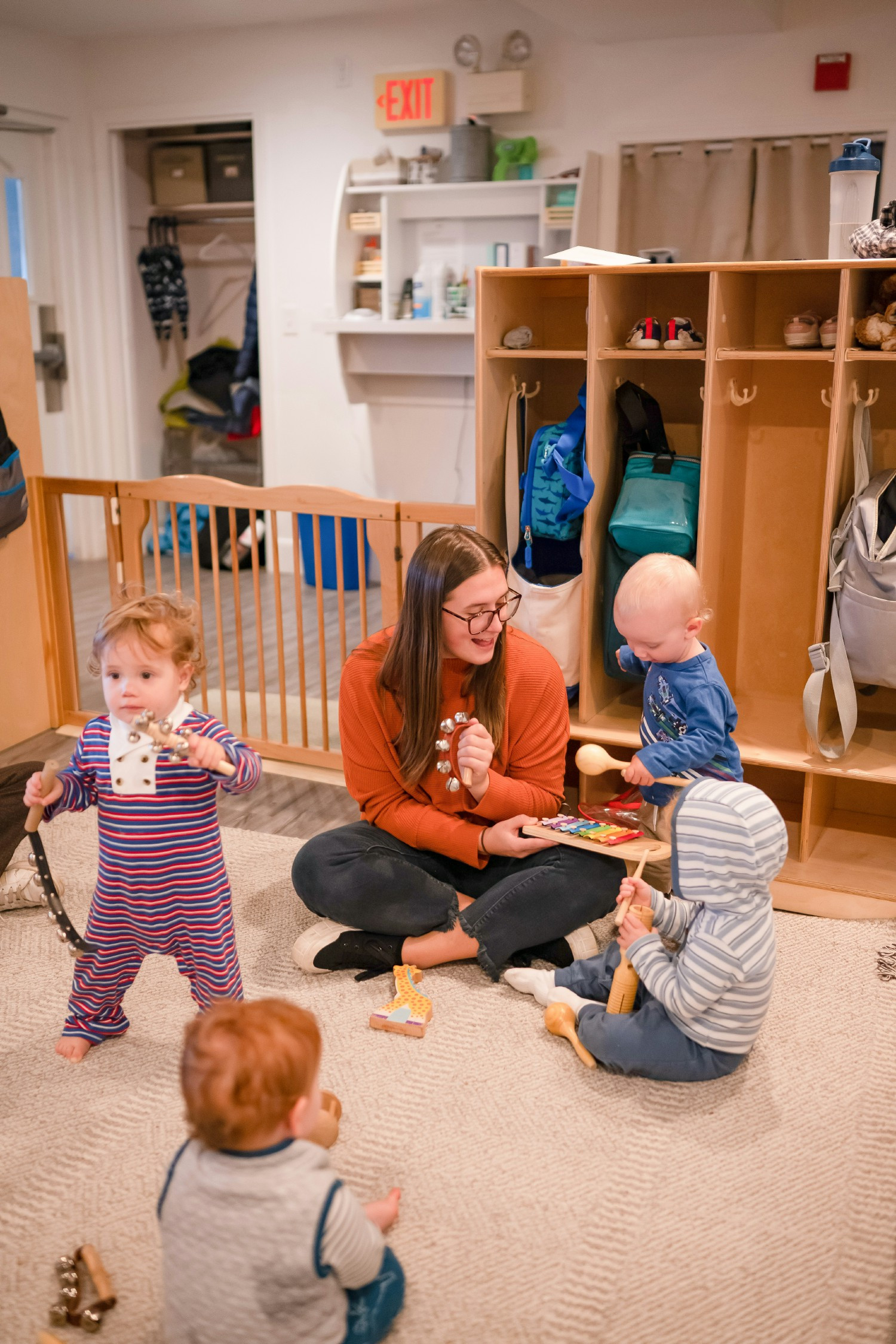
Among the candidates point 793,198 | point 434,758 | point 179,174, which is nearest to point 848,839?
point 434,758

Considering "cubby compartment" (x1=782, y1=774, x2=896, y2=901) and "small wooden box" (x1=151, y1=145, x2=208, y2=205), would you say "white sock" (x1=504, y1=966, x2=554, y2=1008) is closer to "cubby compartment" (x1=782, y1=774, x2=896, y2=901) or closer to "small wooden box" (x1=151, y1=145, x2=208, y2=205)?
"cubby compartment" (x1=782, y1=774, x2=896, y2=901)

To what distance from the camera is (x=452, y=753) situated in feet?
7.02

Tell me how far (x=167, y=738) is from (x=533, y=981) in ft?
2.69

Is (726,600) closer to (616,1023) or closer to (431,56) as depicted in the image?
(616,1023)

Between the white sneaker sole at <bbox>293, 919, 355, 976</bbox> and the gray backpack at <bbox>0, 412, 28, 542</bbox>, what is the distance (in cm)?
159

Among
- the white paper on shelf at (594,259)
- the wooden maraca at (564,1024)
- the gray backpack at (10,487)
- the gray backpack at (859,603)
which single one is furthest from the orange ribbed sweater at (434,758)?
the gray backpack at (10,487)

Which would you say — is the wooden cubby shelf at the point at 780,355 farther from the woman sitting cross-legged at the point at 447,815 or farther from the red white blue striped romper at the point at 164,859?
the red white blue striped romper at the point at 164,859

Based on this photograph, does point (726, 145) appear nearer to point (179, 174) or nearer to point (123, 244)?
point (179, 174)

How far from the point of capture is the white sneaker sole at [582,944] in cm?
214

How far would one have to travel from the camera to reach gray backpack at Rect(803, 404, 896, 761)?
221cm

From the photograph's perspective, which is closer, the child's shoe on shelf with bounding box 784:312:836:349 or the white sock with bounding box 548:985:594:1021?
the white sock with bounding box 548:985:594:1021

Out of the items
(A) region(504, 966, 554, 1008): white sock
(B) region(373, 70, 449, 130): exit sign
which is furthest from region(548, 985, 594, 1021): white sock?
(B) region(373, 70, 449, 130): exit sign

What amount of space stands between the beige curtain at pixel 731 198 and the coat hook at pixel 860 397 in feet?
7.46

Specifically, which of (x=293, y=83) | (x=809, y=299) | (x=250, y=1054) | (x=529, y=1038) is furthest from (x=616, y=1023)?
(x=293, y=83)
